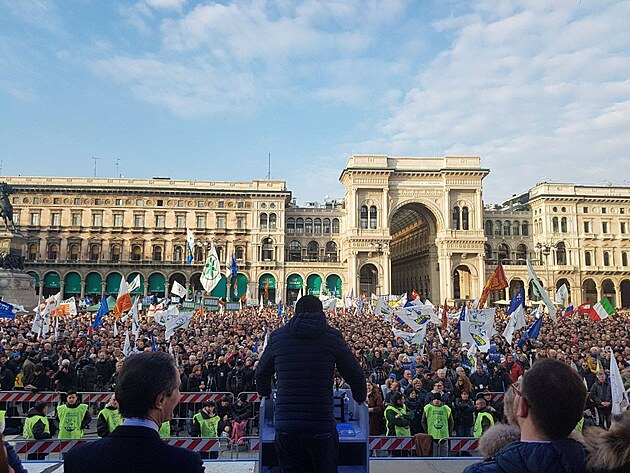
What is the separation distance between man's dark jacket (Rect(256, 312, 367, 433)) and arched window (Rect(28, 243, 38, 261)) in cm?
6727

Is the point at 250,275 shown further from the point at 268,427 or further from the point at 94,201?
the point at 268,427

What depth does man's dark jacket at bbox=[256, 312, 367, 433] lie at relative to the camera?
4.29 m

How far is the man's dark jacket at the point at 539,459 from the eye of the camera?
7.39 ft

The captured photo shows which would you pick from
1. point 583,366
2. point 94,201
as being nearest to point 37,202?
point 94,201

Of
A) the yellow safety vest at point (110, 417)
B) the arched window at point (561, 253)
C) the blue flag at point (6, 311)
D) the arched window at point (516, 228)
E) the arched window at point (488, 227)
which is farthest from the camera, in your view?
the arched window at point (516, 228)

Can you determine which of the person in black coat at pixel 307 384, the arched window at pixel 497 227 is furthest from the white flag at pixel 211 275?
the arched window at pixel 497 227

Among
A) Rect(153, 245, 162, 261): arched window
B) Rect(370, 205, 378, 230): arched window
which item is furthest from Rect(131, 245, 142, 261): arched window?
Rect(370, 205, 378, 230): arched window

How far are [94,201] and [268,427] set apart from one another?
65631 millimetres

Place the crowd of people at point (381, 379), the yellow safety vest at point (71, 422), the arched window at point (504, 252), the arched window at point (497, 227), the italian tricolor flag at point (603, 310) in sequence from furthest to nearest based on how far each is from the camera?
the arched window at point (497, 227), the arched window at point (504, 252), the italian tricolor flag at point (603, 310), the crowd of people at point (381, 379), the yellow safety vest at point (71, 422)

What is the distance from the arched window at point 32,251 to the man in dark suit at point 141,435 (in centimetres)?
6872

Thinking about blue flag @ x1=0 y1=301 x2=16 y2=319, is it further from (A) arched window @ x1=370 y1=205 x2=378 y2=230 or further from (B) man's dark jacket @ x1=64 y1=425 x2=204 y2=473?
(A) arched window @ x1=370 y1=205 x2=378 y2=230

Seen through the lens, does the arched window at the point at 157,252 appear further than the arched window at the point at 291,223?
No

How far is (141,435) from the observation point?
7.59 ft

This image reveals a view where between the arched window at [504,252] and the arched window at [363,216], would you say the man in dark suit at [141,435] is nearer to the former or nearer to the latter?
the arched window at [363,216]
